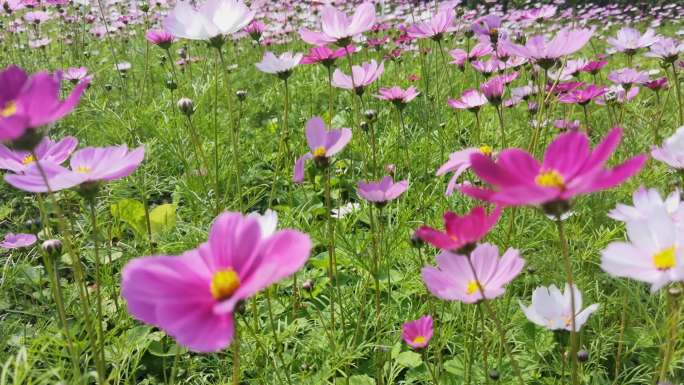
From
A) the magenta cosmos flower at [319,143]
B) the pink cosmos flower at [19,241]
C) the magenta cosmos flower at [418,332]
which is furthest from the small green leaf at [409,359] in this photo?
the pink cosmos flower at [19,241]

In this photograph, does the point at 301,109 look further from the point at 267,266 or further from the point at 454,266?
the point at 267,266

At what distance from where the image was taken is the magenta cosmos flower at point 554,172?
374 mm

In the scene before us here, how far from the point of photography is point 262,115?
2.33m

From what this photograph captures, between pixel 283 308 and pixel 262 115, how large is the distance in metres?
1.39

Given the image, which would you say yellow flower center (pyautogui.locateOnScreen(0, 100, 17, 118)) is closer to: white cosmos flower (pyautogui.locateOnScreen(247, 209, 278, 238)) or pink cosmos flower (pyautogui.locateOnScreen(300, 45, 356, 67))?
white cosmos flower (pyautogui.locateOnScreen(247, 209, 278, 238))

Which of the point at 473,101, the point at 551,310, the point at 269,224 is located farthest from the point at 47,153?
the point at 473,101

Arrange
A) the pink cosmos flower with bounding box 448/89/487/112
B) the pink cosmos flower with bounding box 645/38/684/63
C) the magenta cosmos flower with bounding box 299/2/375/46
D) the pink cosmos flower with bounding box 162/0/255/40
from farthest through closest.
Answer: the pink cosmos flower with bounding box 645/38/684/63
the pink cosmos flower with bounding box 448/89/487/112
the magenta cosmos flower with bounding box 299/2/375/46
the pink cosmos flower with bounding box 162/0/255/40

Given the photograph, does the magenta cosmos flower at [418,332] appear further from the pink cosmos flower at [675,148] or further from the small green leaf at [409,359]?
the pink cosmos flower at [675,148]

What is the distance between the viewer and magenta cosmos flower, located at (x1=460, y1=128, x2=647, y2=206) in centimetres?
37

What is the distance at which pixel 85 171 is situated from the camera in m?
0.62

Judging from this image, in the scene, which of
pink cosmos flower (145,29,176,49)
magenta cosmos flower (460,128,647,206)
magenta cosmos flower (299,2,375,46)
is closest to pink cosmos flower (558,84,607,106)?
magenta cosmos flower (299,2,375,46)

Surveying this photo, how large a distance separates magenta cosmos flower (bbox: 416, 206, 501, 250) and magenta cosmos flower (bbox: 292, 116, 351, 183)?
343mm

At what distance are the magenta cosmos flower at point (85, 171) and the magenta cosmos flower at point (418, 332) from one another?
427mm

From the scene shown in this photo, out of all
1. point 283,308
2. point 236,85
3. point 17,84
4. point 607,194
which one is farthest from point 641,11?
point 17,84
